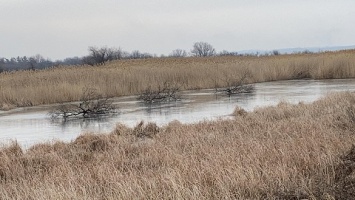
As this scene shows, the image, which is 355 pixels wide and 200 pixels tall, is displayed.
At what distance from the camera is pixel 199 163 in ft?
19.4

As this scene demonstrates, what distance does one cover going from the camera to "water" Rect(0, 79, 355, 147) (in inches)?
449

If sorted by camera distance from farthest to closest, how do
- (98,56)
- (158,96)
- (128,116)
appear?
(98,56)
(158,96)
(128,116)

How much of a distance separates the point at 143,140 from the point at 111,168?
273 cm

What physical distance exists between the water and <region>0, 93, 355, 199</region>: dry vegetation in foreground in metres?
2.26

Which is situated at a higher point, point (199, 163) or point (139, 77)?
point (139, 77)

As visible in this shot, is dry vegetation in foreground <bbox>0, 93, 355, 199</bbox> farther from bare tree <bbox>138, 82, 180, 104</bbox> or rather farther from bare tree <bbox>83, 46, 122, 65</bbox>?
bare tree <bbox>83, 46, 122, 65</bbox>

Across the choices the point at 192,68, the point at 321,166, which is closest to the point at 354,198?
the point at 321,166

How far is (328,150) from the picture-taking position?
220 inches

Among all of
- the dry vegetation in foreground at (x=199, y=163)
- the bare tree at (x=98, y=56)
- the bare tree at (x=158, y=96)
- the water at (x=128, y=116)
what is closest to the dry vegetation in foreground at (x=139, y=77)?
the bare tree at (x=158, y=96)

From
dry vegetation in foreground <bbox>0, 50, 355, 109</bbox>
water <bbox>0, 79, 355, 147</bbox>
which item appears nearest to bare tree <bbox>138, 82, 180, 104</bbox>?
water <bbox>0, 79, 355, 147</bbox>

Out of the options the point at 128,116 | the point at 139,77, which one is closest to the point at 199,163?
the point at 128,116

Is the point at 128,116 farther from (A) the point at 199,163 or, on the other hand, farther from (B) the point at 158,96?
(A) the point at 199,163

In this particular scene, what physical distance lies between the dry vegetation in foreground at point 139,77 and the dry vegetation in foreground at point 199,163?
34.3ft

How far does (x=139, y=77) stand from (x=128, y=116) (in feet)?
27.9
